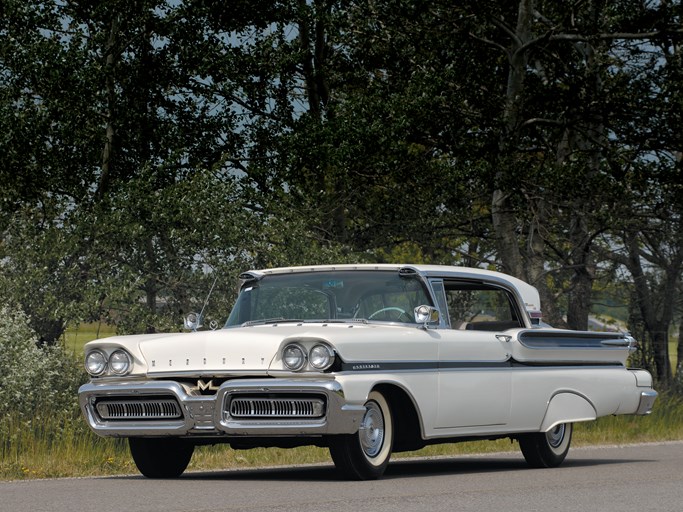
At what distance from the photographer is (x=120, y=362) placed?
10227 millimetres

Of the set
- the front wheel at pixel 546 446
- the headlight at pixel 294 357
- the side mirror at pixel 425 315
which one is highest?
the side mirror at pixel 425 315

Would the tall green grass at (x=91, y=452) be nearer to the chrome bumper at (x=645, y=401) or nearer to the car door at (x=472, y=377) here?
the chrome bumper at (x=645, y=401)

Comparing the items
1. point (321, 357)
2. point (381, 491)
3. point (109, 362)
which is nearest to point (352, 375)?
point (321, 357)

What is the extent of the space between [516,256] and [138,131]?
23.2ft

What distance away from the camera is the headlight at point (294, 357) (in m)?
9.44

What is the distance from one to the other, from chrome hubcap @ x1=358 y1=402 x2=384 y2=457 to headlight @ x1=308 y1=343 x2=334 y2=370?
Result: 1.82 feet

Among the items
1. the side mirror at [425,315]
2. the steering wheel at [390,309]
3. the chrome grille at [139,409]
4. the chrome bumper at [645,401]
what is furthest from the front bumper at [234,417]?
the chrome bumper at [645,401]

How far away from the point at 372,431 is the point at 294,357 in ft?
2.97

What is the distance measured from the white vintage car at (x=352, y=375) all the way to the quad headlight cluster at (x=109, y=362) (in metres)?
0.01

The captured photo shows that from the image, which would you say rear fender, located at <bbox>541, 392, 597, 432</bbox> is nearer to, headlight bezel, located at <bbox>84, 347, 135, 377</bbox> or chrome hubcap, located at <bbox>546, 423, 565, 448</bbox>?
chrome hubcap, located at <bbox>546, 423, 565, 448</bbox>

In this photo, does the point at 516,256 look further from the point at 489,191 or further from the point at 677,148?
the point at 677,148

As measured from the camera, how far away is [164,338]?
10.1m

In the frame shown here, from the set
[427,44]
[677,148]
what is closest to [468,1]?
[427,44]

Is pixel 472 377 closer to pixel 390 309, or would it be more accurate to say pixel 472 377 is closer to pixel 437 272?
pixel 390 309
